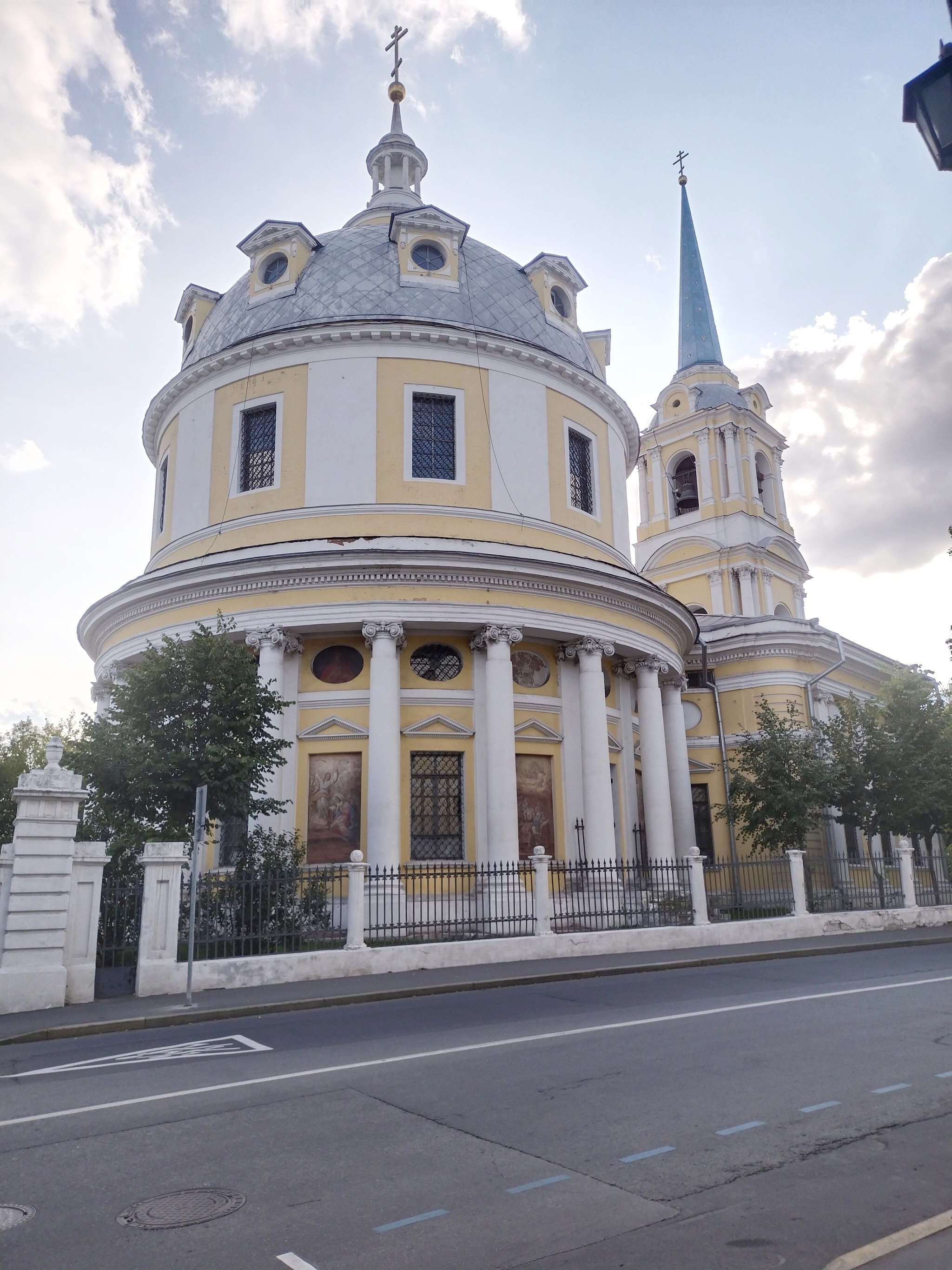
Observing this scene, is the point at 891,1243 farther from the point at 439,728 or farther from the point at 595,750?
the point at 595,750

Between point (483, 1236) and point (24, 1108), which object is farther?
point (24, 1108)

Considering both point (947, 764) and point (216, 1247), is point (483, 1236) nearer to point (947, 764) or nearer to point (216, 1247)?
point (216, 1247)

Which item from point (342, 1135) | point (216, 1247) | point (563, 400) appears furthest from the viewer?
point (563, 400)

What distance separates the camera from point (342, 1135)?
5.85 m

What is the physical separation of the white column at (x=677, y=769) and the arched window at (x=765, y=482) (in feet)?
56.0

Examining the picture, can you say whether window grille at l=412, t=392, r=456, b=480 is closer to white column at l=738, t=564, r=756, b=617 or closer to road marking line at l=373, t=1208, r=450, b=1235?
white column at l=738, t=564, r=756, b=617

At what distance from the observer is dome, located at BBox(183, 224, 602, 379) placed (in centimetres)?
2398

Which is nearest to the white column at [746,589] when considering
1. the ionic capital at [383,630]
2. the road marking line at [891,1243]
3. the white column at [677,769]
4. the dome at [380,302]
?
the white column at [677,769]

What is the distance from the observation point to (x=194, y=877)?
1255 cm

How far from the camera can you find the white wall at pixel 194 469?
23781mm

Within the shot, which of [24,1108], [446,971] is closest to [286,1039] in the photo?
[24,1108]

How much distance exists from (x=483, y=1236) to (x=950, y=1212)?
6.74 ft

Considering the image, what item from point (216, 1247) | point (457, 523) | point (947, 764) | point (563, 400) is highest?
point (563, 400)

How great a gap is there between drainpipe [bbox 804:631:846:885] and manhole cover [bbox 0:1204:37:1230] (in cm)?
2611
